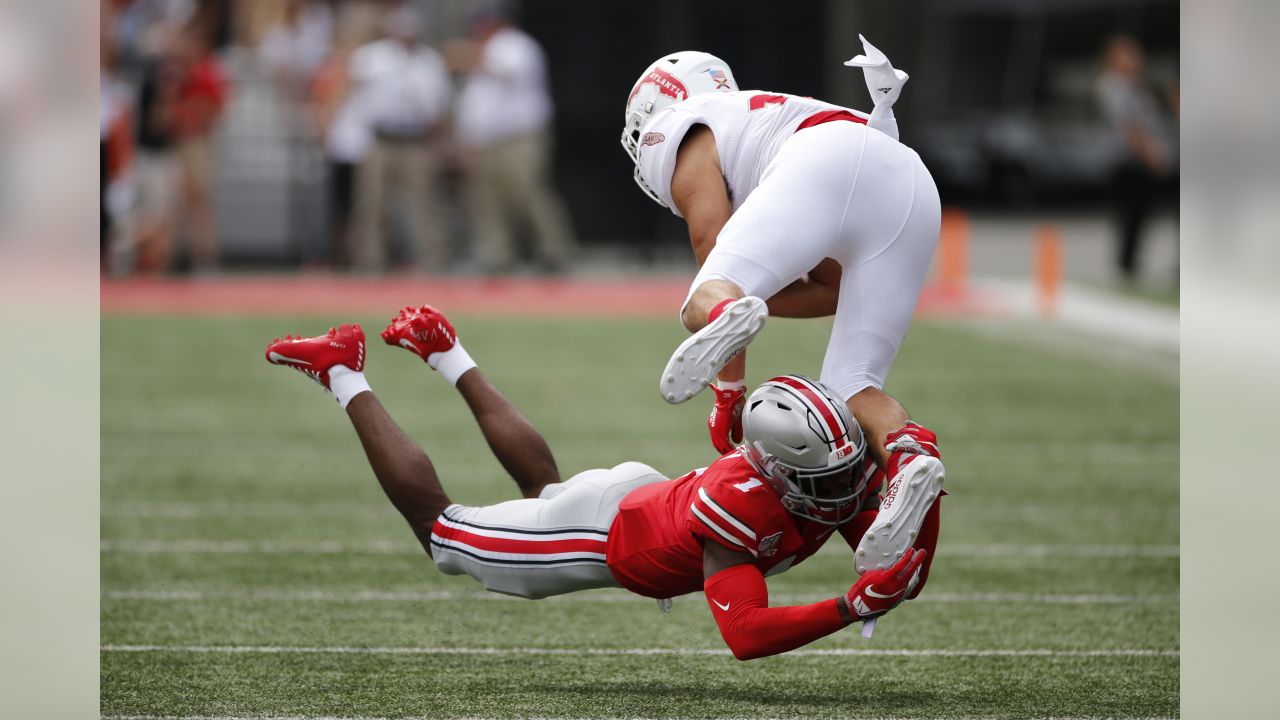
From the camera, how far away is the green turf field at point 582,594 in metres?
4.68

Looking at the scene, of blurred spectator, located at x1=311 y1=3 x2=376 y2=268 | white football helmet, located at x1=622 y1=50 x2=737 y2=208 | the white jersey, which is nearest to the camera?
the white jersey

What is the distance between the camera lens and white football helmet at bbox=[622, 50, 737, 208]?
508 cm

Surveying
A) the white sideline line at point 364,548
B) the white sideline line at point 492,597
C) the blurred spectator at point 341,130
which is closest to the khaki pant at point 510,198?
the blurred spectator at point 341,130

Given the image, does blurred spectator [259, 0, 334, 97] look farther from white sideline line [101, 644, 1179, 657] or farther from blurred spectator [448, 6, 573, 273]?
white sideline line [101, 644, 1179, 657]

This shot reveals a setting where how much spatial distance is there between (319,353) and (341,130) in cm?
1183

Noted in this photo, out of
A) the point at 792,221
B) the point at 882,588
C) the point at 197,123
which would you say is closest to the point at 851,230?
the point at 792,221

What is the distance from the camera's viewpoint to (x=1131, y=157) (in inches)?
637

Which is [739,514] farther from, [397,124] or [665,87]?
[397,124]

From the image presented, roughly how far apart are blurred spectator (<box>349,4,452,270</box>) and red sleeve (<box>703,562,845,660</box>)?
12.0 meters

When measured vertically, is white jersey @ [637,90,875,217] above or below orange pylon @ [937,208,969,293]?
above

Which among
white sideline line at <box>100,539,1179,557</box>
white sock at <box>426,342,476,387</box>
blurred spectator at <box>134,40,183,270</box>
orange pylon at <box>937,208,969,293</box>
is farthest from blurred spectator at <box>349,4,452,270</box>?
white sock at <box>426,342,476,387</box>

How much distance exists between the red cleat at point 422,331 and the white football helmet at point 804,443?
3.97 feet
